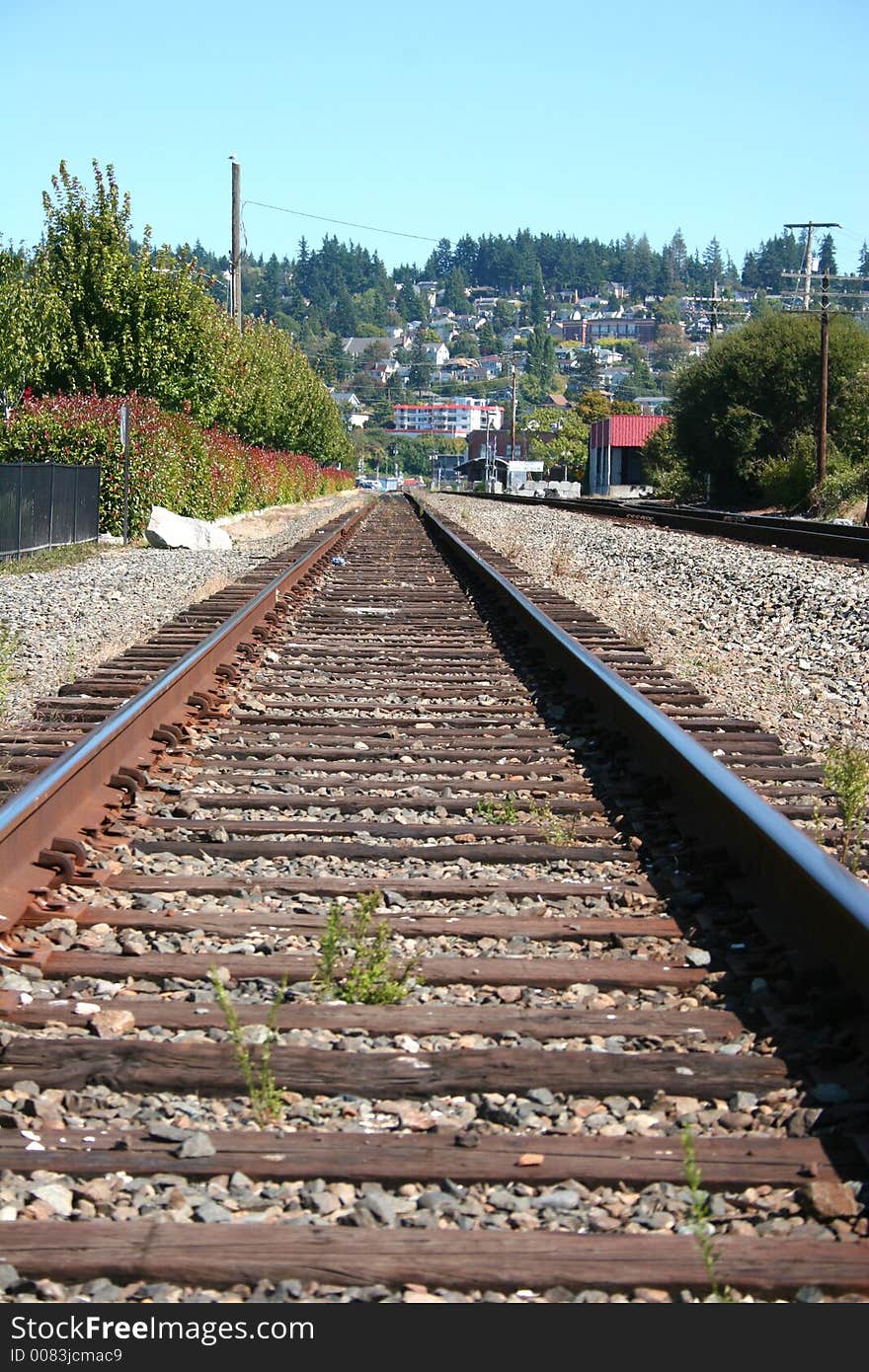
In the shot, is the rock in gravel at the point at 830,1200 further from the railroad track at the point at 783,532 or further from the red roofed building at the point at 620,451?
the red roofed building at the point at 620,451

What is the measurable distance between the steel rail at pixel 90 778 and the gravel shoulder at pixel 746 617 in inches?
116

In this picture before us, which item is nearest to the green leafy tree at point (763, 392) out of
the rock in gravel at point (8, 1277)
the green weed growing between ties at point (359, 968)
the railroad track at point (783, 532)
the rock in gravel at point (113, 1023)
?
the railroad track at point (783, 532)

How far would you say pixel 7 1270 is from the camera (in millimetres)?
2672

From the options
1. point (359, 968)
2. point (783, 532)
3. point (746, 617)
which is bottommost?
point (359, 968)

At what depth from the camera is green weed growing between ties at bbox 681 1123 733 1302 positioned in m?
2.67

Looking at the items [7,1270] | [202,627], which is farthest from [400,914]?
[202,627]

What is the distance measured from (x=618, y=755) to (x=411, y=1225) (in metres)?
4.28

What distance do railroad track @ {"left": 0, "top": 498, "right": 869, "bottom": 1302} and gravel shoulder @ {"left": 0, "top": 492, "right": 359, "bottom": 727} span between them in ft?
Result: 8.09

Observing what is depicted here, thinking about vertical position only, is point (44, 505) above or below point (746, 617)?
above

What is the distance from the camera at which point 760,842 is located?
15.7ft

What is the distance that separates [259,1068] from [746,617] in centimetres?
1095

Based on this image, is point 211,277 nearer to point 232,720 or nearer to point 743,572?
point 743,572

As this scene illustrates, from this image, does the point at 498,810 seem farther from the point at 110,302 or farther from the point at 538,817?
the point at 110,302

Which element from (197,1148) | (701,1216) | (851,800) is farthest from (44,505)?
(701,1216)
